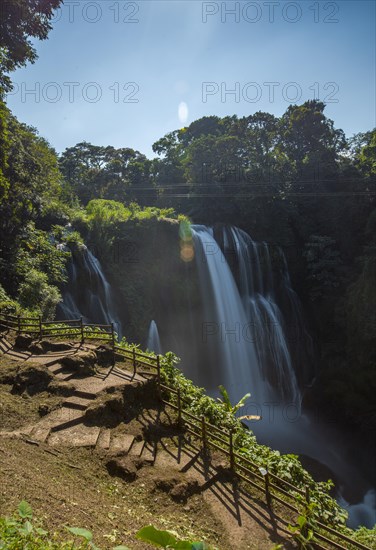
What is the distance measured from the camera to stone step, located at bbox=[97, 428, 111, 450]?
20.8ft

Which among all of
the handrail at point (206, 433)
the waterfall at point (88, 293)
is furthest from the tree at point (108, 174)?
the handrail at point (206, 433)

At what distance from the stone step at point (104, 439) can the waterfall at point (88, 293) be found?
998 cm

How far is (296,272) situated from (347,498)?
1458cm

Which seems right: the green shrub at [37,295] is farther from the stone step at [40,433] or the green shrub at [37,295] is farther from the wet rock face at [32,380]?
the stone step at [40,433]

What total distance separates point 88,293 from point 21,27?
10745 millimetres

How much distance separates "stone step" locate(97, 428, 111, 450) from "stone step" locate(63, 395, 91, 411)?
2.30ft

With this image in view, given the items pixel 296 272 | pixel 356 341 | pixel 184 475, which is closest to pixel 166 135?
pixel 296 272

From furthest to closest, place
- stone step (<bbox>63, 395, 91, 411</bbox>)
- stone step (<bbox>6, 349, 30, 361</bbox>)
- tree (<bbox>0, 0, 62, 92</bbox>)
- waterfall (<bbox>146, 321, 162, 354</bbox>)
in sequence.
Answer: waterfall (<bbox>146, 321, 162, 354</bbox>) → tree (<bbox>0, 0, 62, 92</bbox>) → stone step (<bbox>6, 349, 30, 361</bbox>) → stone step (<bbox>63, 395, 91, 411</bbox>)

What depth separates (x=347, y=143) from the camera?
3712 centimetres

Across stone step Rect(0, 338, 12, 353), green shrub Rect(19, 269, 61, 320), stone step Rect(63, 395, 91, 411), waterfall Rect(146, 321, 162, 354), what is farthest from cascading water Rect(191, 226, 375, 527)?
stone step Rect(63, 395, 91, 411)

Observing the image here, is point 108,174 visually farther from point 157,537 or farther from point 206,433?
point 157,537

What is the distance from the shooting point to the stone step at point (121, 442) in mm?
6359

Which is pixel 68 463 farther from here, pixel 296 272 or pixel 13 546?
pixel 296 272

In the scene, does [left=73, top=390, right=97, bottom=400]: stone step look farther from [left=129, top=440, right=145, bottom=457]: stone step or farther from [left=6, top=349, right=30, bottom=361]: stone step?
[left=6, top=349, right=30, bottom=361]: stone step
